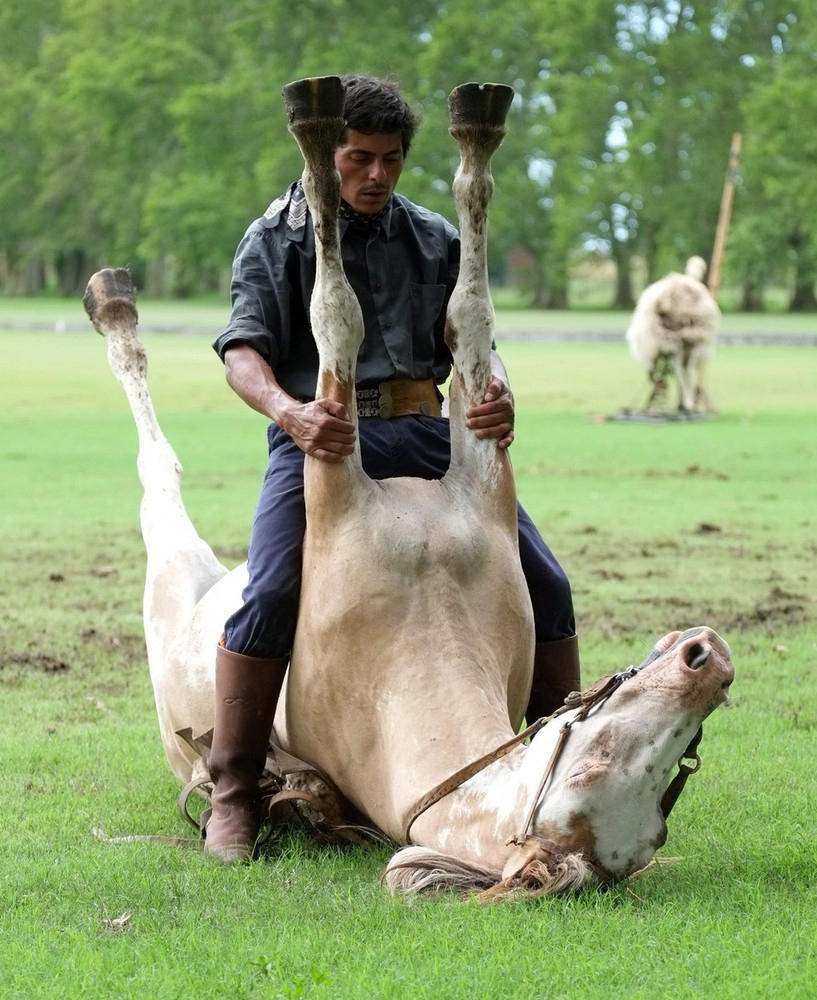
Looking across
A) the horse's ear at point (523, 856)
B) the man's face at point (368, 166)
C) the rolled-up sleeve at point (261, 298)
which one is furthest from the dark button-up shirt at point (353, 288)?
the horse's ear at point (523, 856)

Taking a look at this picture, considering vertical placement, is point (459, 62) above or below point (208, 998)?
above

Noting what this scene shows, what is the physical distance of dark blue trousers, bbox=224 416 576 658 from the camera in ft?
15.4

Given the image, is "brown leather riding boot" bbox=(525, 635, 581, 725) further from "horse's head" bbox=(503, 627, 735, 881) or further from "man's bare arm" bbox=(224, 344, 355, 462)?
"horse's head" bbox=(503, 627, 735, 881)

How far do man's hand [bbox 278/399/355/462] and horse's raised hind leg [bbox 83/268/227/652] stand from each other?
1304 mm

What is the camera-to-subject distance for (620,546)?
11.2 meters

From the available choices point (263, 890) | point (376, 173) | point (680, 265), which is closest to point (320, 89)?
point (376, 173)

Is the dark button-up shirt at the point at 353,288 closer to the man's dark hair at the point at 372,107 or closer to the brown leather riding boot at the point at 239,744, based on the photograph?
the man's dark hair at the point at 372,107

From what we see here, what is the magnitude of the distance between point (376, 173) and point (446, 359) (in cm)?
66

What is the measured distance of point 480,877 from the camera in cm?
386

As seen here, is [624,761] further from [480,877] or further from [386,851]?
[386,851]

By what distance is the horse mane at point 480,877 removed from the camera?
3.75m

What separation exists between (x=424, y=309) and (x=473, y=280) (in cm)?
36

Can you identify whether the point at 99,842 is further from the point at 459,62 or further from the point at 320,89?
the point at 459,62

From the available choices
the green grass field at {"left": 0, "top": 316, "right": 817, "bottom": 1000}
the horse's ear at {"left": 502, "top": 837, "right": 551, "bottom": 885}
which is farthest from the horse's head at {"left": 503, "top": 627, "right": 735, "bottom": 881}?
the green grass field at {"left": 0, "top": 316, "right": 817, "bottom": 1000}
